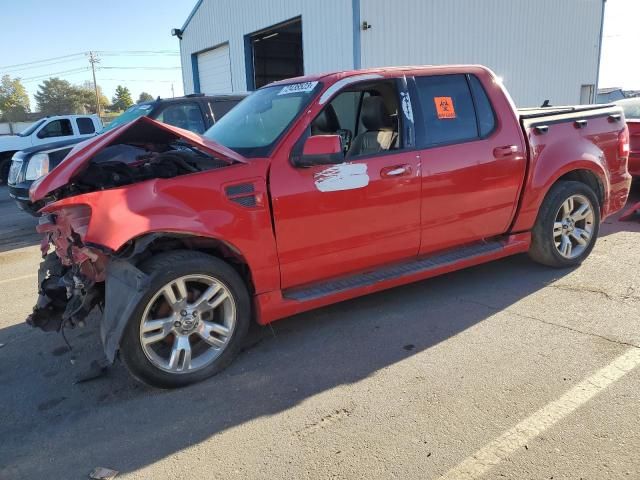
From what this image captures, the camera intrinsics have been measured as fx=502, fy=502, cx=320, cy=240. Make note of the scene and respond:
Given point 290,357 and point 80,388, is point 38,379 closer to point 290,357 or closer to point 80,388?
point 80,388

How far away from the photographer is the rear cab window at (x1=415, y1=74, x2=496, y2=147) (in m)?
4.05

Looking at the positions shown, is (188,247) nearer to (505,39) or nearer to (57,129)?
(57,129)

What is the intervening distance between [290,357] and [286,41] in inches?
702

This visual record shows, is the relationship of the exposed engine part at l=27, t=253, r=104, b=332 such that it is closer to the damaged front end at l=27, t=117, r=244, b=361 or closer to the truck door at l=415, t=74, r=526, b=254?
the damaged front end at l=27, t=117, r=244, b=361

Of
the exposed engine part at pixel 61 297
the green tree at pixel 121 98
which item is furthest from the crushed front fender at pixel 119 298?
the green tree at pixel 121 98

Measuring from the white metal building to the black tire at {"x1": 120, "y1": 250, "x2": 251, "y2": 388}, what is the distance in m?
9.94

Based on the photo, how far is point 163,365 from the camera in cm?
312

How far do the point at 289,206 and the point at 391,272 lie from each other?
1079 millimetres

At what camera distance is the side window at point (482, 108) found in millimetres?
4293

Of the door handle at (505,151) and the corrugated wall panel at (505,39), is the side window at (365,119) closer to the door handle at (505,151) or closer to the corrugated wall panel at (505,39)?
the door handle at (505,151)

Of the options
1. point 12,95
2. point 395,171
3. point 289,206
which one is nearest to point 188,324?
point 289,206

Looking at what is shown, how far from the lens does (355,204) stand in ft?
11.9

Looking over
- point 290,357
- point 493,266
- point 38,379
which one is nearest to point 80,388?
point 38,379

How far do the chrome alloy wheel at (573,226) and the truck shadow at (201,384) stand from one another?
1.67 ft
